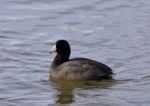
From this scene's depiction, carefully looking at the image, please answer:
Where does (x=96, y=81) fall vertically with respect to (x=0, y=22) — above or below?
below

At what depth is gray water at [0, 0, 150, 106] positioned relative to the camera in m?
14.6

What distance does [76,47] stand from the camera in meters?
18.4

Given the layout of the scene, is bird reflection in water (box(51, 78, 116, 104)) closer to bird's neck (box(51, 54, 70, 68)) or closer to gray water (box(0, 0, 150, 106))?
gray water (box(0, 0, 150, 106))

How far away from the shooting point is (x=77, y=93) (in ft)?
49.5

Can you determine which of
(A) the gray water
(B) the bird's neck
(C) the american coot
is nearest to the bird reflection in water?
(A) the gray water

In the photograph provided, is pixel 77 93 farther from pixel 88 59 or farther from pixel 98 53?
pixel 98 53

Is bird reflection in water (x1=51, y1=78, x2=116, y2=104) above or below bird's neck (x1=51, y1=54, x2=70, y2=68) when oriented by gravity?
below

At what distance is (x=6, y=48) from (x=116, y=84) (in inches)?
139

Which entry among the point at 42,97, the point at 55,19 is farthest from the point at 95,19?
the point at 42,97

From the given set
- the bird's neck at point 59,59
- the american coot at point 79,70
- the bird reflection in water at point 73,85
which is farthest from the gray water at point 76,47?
the bird's neck at point 59,59

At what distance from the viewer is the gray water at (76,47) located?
14.6 meters

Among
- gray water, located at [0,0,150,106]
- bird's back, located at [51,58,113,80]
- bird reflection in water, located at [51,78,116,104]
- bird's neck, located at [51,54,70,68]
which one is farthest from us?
bird's neck, located at [51,54,70,68]

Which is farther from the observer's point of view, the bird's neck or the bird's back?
the bird's neck

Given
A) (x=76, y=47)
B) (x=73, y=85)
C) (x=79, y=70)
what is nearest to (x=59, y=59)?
(x=79, y=70)
